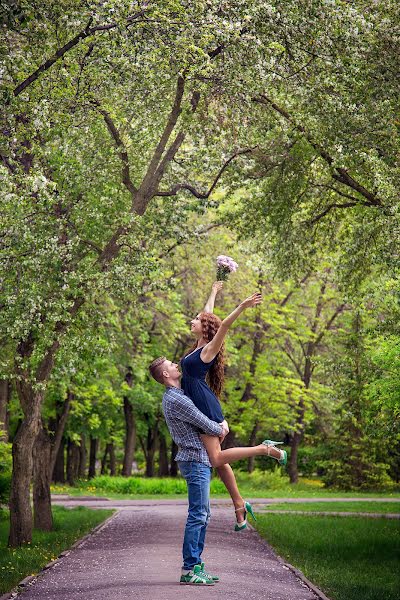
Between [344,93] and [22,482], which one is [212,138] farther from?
[22,482]

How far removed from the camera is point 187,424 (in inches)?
393

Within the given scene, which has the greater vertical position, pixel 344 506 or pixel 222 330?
pixel 222 330

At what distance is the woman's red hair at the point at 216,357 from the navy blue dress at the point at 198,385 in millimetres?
206

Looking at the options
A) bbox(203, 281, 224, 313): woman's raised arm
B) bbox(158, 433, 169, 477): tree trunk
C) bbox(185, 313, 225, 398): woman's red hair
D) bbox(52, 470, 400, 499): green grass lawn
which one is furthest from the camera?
bbox(158, 433, 169, 477): tree trunk

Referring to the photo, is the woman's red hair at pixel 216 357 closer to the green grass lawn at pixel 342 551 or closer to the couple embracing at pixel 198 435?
the couple embracing at pixel 198 435

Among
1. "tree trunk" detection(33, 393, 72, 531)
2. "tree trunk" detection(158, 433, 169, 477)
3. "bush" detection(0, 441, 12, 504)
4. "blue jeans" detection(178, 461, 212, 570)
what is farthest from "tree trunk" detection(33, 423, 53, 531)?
"tree trunk" detection(158, 433, 169, 477)

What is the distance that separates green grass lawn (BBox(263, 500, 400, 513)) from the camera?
106ft

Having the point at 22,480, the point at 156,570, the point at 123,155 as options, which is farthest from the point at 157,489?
the point at 156,570

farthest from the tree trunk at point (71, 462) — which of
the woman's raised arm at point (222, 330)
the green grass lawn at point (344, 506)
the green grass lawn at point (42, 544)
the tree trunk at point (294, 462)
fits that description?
the woman's raised arm at point (222, 330)

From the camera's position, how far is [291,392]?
47781 millimetres

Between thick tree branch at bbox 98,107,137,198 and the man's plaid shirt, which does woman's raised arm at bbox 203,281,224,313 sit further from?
thick tree branch at bbox 98,107,137,198

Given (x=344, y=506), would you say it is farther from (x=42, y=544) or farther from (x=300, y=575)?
(x=300, y=575)

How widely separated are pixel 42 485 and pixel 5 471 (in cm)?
254

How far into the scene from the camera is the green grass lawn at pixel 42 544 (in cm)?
1288
